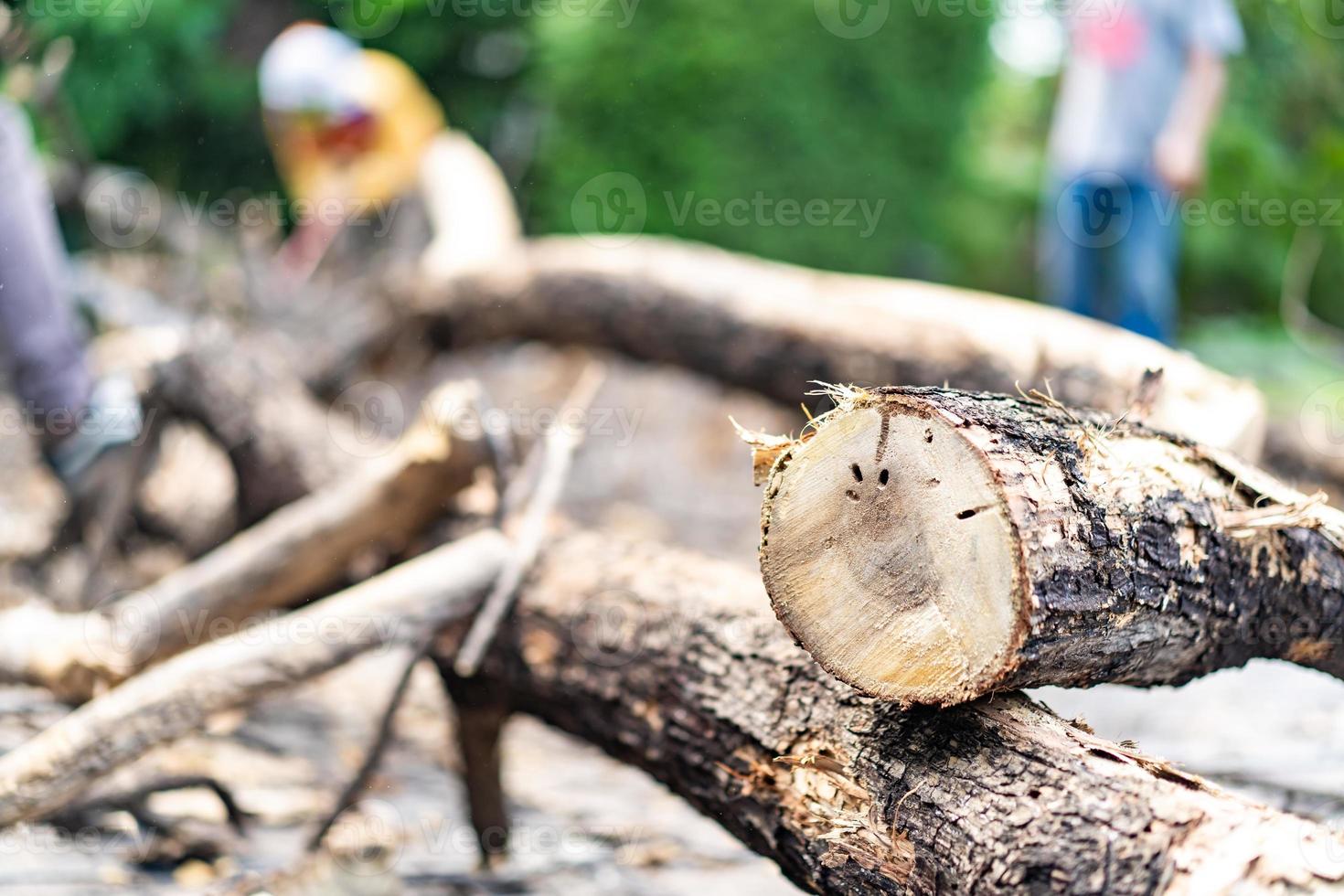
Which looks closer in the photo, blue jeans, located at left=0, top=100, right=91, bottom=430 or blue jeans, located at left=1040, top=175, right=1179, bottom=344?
blue jeans, located at left=0, top=100, right=91, bottom=430

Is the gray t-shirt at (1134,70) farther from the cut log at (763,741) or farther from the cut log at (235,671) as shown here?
the cut log at (235,671)

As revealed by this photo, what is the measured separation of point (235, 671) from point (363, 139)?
411 cm

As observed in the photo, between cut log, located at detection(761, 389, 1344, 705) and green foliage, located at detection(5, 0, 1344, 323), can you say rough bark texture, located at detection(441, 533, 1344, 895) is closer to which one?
cut log, located at detection(761, 389, 1344, 705)

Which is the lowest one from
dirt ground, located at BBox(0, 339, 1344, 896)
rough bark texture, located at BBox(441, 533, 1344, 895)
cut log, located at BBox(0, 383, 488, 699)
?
dirt ground, located at BBox(0, 339, 1344, 896)

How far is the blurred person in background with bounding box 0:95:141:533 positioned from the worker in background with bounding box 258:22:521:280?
6.98ft

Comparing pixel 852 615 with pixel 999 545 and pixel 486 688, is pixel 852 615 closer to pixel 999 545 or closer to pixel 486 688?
pixel 999 545

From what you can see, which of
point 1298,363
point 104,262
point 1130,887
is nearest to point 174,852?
point 1130,887

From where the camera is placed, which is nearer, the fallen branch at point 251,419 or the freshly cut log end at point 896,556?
the freshly cut log end at point 896,556

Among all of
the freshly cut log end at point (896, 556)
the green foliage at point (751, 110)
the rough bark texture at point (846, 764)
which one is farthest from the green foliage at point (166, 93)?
the freshly cut log end at point (896, 556)

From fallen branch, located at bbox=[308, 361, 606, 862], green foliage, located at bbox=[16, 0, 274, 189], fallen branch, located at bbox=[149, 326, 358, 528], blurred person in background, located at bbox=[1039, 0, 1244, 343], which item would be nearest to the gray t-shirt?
blurred person in background, located at bbox=[1039, 0, 1244, 343]

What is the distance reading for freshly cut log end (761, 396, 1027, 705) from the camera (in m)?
1.40

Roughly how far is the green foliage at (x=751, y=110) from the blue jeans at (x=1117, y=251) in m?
2.63

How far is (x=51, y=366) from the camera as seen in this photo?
326 centimetres

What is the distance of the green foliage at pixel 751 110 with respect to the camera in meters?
6.77
